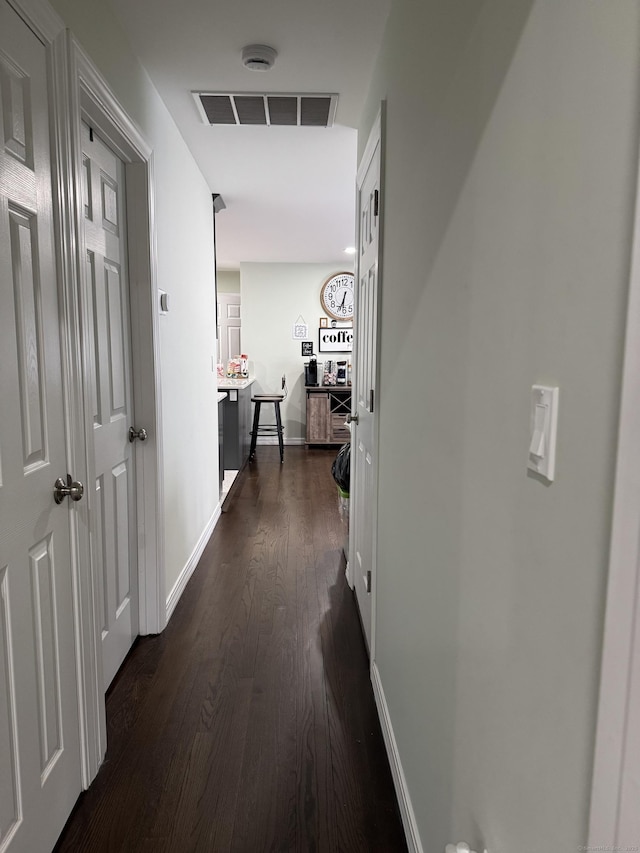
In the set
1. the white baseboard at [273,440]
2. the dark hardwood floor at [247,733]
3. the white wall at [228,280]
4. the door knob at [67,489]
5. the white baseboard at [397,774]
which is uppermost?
the white wall at [228,280]

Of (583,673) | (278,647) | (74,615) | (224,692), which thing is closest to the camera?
(583,673)

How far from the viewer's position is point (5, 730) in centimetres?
119

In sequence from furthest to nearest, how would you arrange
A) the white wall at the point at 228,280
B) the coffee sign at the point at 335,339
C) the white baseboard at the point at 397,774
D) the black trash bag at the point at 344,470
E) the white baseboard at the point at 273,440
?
the white wall at the point at 228,280 < the white baseboard at the point at 273,440 < the coffee sign at the point at 335,339 < the black trash bag at the point at 344,470 < the white baseboard at the point at 397,774

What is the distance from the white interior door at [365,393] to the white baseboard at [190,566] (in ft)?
2.90

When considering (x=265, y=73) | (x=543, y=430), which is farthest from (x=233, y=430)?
(x=543, y=430)

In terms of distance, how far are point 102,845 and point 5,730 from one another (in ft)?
1.64

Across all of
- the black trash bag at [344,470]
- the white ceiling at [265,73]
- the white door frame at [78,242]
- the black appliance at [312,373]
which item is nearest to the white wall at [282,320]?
the black appliance at [312,373]

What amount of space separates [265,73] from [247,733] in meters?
2.48

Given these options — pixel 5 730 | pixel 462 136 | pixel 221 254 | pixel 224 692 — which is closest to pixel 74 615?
pixel 5 730

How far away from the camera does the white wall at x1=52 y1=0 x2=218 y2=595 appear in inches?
74.8

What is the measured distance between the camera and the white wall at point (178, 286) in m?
Result: 1.90

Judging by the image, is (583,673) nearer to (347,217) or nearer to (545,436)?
(545,436)

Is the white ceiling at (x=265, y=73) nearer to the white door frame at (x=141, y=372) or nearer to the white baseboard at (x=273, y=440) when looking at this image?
the white door frame at (x=141, y=372)

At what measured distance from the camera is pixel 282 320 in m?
7.61
